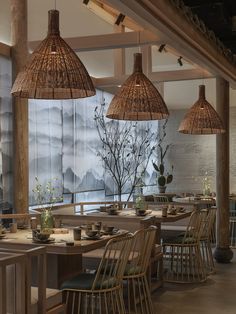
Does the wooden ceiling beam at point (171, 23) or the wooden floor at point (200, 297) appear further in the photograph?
the wooden floor at point (200, 297)

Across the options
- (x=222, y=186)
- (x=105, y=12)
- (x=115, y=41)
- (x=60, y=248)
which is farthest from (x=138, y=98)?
(x=105, y=12)

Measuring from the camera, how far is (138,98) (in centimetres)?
555

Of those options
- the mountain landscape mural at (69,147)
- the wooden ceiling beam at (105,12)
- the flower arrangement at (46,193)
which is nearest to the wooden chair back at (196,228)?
the flower arrangement at (46,193)

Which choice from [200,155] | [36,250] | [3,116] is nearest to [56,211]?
[3,116]

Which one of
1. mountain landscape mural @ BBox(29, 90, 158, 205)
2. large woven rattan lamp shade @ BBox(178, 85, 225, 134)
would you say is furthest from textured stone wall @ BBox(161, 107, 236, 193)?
large woven rattan lamp shade @ BBox(178, 85, 225, 134)

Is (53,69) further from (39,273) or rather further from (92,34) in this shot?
(92,34)

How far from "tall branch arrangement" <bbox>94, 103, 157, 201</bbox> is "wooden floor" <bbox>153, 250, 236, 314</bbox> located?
11.7ft

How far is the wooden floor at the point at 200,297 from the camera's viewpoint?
5.24m

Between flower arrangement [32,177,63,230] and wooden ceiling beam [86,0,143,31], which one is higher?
wooden ceiling beam [86,0,143,31]

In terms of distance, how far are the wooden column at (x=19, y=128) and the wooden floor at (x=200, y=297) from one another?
2.26 m

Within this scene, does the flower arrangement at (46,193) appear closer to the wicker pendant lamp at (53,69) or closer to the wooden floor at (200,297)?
the wooden floor at (200,297)

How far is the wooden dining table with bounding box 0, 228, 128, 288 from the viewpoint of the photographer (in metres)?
4.06

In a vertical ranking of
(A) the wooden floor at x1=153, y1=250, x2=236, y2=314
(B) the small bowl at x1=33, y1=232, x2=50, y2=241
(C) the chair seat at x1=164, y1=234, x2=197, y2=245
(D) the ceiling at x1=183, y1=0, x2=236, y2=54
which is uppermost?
(D) the ceiling at x1=183, y1=0, x2=236, y2=54

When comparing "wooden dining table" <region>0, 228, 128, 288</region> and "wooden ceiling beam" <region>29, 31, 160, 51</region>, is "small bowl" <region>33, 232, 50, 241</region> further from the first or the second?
"wooden ceiling beam" <region>29, 31, 160, 51</region>
